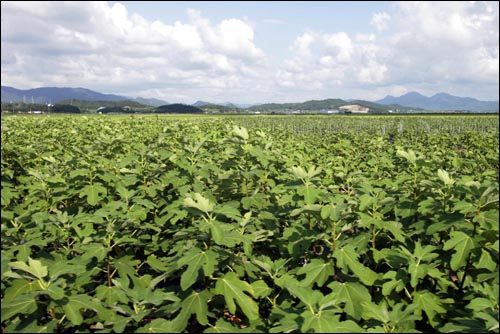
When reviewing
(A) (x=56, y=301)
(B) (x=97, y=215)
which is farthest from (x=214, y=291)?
(B) (x=97, y=215)

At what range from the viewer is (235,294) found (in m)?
2.85

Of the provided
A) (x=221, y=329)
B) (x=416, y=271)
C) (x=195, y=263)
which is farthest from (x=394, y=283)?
(x=195, y=263)

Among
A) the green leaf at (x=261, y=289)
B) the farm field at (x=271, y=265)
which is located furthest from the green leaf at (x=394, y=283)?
the green leaf at (x=261, y=289)

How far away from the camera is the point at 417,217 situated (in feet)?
13.0

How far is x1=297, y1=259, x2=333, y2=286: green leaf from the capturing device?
10.00 ft

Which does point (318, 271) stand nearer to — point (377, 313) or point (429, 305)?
point (377, 313)

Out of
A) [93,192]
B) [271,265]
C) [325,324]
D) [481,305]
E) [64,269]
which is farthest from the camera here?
[93,192]

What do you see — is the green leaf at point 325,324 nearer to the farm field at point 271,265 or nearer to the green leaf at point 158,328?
the farm field at point 271,265

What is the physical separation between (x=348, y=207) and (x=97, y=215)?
249cm

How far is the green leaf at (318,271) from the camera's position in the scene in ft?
10.00

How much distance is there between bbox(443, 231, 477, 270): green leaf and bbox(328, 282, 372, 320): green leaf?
794mm

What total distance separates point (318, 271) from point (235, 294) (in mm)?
777

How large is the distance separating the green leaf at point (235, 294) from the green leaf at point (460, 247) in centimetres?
172

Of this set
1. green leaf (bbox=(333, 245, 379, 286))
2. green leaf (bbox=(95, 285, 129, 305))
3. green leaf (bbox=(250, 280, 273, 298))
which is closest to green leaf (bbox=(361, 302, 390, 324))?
green leaf (bbox=(333, 245, 379, 286))
